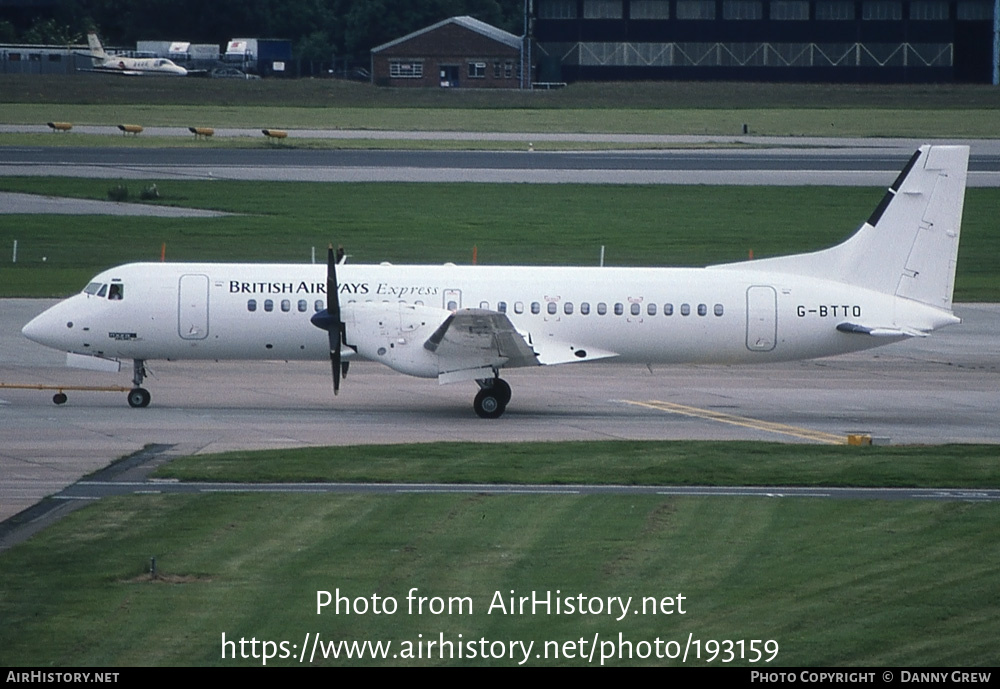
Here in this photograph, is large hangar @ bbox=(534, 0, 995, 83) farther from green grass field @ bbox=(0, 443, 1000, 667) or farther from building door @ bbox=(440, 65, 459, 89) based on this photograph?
green grass field @ bbox=(0, 443, 1000, 667)

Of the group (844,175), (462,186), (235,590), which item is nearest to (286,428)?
(235,590)

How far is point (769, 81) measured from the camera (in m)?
116

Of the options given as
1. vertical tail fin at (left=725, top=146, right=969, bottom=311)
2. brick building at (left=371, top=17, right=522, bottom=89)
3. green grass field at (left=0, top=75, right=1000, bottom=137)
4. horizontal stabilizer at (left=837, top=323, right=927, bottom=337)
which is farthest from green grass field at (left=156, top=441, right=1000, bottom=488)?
brick building at (left=371, top=17, right=522, bottom=89)

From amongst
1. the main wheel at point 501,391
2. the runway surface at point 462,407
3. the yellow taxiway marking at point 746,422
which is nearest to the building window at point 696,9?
the runway surface at point 462,407

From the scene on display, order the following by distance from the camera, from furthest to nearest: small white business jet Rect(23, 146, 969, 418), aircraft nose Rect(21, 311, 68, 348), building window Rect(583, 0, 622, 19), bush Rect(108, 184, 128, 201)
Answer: building window Rect(583, 0, 622, 19), bush Rect(108, 184, 128, 201), aircraft nose Rect(21, 311, 68, 348), small white business jet Rect(23, 146, 969, 418)

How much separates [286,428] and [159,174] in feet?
151

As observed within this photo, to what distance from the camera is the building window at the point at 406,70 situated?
4956 inches

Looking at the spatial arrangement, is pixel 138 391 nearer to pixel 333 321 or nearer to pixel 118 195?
pixel 333 321

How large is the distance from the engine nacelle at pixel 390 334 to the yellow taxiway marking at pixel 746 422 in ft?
17.8

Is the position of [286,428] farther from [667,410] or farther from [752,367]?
[752,367]

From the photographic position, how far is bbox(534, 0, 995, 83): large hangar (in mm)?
113812

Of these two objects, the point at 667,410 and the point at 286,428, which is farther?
the point at 667,410

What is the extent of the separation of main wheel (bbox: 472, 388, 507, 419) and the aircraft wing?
40cm

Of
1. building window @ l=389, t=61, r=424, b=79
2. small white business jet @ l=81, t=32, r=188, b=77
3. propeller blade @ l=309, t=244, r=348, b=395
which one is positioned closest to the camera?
propeller blade @ l=309, t=244, r=348, b=395
